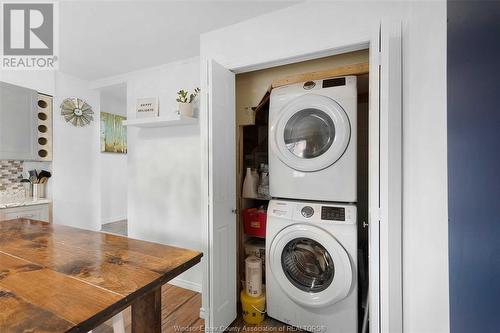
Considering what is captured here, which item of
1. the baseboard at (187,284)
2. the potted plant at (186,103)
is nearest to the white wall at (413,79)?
the potted plant at (186,103)

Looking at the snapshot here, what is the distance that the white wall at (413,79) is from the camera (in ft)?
2.25

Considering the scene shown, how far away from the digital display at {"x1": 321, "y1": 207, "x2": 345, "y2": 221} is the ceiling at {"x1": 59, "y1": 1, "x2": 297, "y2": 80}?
1508 millimetres

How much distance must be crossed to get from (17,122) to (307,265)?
3.28 metres

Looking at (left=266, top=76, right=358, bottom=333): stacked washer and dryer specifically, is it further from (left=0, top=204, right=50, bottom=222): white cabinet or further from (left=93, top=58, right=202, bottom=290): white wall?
(left=0, top=204, right=50, bottom=222): white cabinet

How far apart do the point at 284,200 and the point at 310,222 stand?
0.96 ft

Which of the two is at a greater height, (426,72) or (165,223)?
(426,72)

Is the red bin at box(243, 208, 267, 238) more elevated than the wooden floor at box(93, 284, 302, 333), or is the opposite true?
the red bin at box(243, 208, 267, 238)

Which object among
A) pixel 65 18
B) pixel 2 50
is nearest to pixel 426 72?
pixel 65 18

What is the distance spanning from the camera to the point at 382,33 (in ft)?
3.80

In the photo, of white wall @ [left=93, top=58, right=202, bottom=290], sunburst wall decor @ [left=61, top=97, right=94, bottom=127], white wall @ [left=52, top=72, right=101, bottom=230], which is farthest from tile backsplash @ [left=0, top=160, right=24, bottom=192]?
white wall @ [left=93, top=58, right=202, bottom=290]

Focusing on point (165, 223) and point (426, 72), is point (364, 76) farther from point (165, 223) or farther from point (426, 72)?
point (165, 223)

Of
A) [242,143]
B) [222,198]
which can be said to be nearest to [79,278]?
[222,198]

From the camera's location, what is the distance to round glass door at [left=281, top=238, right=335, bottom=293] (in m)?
1.60

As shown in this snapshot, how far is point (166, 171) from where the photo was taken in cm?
251
